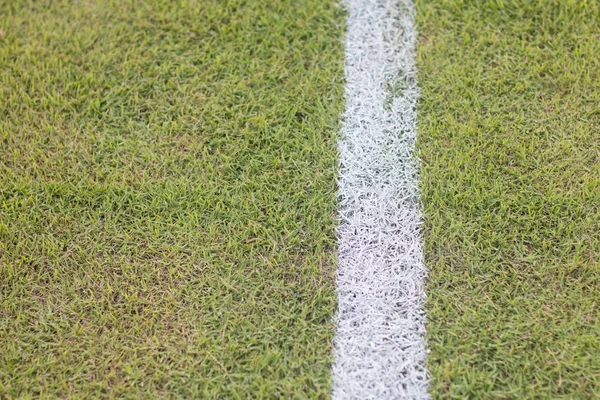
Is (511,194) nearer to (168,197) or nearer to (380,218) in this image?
(380,218)

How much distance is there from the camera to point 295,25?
2689 mm

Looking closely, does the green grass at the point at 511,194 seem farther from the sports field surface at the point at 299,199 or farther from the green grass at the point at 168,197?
the green grass at the point at 168,197

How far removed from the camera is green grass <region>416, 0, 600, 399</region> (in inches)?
77.2

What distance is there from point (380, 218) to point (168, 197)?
2.74ft

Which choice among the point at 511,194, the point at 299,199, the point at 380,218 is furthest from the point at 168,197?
the point at 511,194

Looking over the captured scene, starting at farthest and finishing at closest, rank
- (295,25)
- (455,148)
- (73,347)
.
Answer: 1. (295,25)
2. (455,148)
3. (73,347)

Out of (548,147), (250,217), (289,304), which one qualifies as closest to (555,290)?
(548,147)

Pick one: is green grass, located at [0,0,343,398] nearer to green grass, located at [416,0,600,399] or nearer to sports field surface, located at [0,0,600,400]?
sports field surface, located at [0,0,600,400]

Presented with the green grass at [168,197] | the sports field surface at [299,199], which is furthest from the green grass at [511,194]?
→ the green grass at [168,197]

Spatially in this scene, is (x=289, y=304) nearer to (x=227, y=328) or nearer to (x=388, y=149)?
(x=227, y=328)

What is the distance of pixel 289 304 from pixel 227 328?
0.77ft

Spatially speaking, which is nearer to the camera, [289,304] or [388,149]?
[289,304]

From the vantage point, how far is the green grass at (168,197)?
2.01m

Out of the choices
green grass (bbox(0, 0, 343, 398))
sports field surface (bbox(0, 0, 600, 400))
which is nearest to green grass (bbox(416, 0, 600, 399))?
sports field surface (bbox(0, 0, 600, 400))
